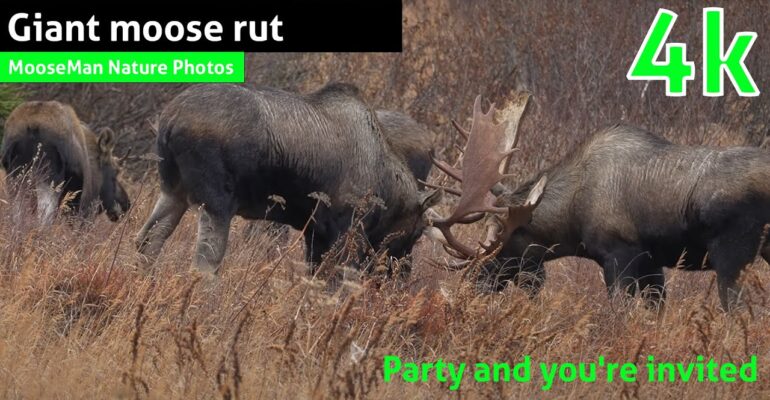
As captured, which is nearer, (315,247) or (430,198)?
(315,247)

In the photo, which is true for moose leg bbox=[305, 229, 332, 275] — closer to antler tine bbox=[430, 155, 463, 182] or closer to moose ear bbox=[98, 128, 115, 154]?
antler tine bbox=[430, 155, 463, 182]

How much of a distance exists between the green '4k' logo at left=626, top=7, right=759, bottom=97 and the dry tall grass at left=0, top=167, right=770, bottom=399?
20.6 feet

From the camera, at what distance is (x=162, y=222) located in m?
8.30

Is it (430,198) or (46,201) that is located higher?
(430,198)

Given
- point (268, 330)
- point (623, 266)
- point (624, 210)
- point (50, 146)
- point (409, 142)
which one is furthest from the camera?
point (50, 146)

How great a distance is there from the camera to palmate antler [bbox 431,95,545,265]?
9.05m

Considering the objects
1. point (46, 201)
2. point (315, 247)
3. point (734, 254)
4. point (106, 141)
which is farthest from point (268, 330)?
point (106, 141)

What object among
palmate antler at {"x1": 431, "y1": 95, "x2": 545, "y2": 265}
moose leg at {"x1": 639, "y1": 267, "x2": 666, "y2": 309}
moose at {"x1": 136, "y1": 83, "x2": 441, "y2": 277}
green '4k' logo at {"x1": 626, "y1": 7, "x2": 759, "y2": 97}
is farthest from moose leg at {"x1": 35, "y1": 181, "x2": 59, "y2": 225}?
green '4k' logo at {"x1": 626, "y1": 7, "x2": 759, "y2": 97}

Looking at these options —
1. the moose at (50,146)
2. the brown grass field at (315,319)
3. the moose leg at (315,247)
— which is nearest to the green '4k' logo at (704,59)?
the brown grass field at (315,319)

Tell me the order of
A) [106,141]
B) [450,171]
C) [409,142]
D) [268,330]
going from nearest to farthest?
[268,330] < [450,171] < [409,142] < [106,141]

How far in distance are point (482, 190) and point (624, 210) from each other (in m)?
0.97

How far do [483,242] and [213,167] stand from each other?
7.69ft

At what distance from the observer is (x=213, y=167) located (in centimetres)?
783

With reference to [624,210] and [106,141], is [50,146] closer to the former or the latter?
[106,141]
